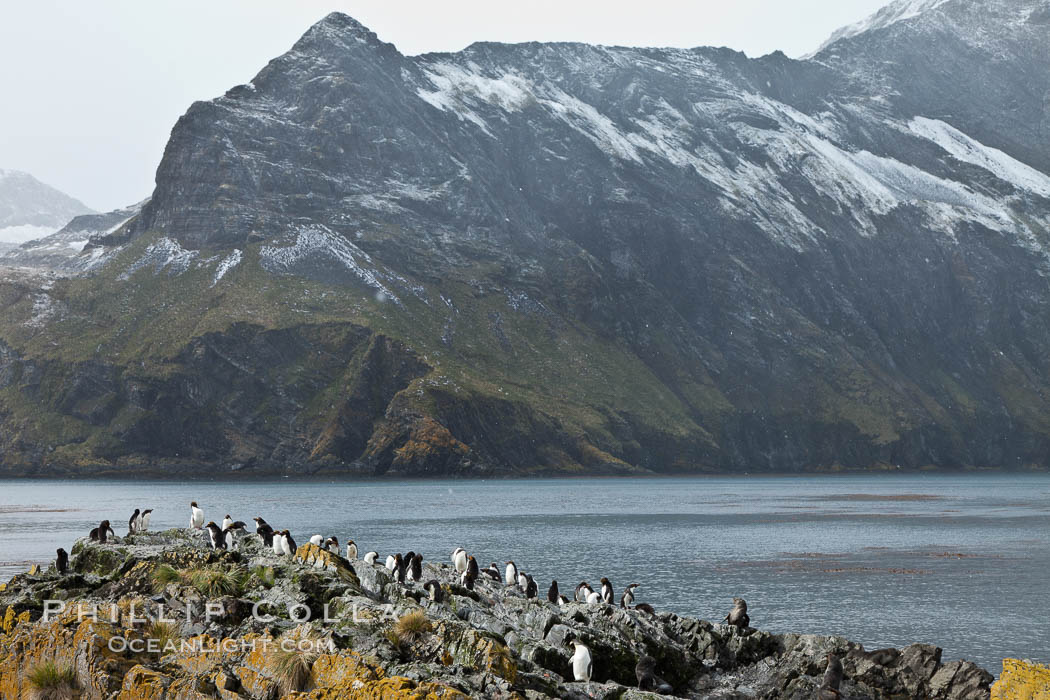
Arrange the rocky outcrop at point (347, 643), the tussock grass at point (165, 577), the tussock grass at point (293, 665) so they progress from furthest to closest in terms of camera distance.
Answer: the tussock grass at point (165, 577) < the rocky outcrop at point (347, 643) < the tussock grass at point (293, 665)

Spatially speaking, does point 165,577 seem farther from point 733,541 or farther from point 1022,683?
point 733,541

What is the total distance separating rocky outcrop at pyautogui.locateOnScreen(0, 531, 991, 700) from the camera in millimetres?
19500

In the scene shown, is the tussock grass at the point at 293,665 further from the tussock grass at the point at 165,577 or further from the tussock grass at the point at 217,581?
→ the tussock grass at the point at 165,577

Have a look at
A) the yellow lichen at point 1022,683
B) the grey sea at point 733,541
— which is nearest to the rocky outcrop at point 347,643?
the yellow lichen at point 1022,683

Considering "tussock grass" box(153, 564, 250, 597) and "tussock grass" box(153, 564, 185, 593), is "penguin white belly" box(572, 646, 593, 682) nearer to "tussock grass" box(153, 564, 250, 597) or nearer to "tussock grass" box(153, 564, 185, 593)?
"tussock grass" box(153, 564, 250, 597)

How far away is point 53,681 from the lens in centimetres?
2077

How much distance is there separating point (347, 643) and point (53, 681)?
6.28 metres

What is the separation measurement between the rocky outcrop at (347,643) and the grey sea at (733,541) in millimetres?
12243

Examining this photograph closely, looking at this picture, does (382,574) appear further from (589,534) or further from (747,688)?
(589,534)

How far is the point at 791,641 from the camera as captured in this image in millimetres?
32625

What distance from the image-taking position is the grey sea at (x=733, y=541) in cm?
5088

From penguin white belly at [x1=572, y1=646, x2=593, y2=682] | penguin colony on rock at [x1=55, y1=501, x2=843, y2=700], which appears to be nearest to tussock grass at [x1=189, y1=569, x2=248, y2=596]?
penguin colony on rock at [x1=55, y1=501, x2=843, y2=700]

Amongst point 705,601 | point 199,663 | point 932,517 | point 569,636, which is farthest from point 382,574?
point 932,517

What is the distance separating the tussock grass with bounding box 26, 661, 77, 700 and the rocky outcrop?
112 mm
